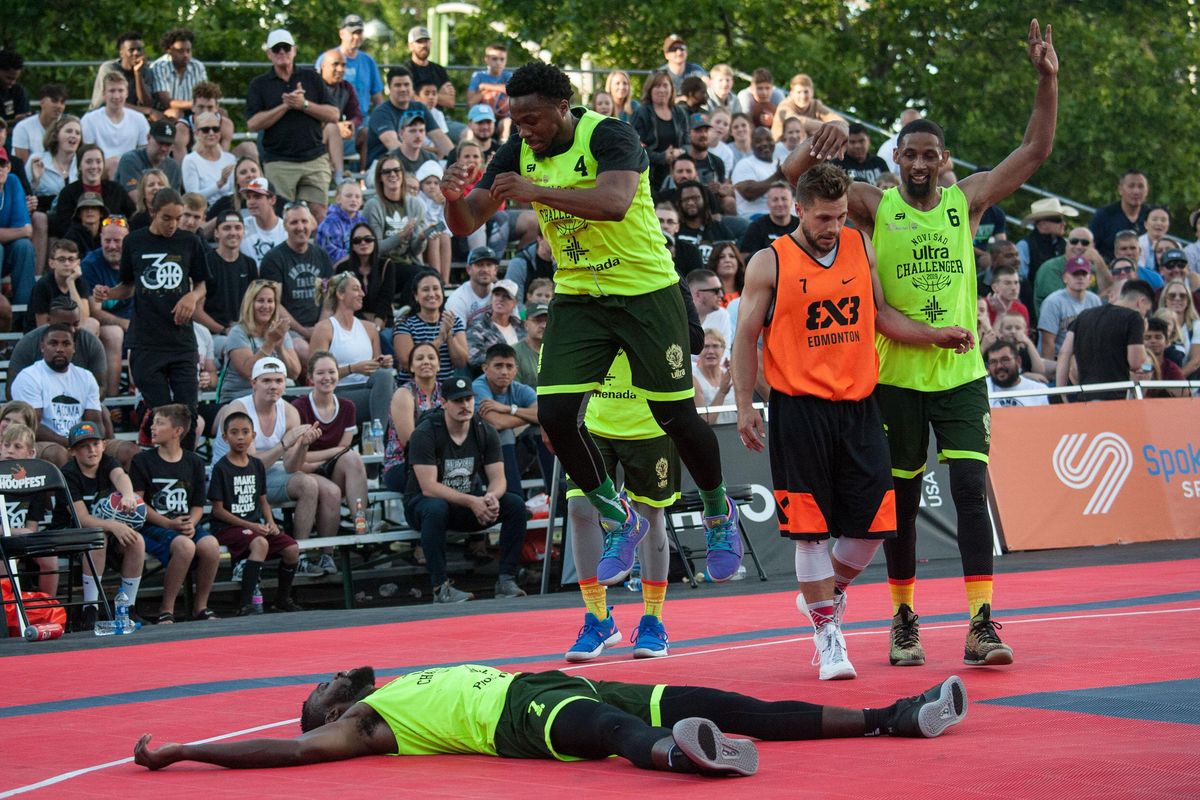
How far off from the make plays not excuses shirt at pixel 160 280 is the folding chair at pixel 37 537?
214 centimetres

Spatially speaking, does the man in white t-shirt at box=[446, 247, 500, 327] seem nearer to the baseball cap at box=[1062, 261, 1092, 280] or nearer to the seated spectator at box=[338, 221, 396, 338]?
the seated spectator at box=[338, 221, 396, 338]

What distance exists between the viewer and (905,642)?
682cm

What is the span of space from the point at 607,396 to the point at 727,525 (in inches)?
47.4

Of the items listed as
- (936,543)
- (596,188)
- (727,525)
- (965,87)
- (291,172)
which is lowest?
(936,543)

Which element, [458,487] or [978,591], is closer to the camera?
[978,591]

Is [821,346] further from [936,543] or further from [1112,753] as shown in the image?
[936,543]

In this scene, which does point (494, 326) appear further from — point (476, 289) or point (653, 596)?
point (653, 596)

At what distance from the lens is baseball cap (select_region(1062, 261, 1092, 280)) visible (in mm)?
16578

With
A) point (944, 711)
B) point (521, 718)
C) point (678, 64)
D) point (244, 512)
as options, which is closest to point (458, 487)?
point (244, 512)

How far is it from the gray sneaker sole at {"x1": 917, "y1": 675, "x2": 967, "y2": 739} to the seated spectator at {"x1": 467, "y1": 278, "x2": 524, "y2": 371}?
29.7 feet

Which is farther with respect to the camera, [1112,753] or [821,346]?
[821,346]

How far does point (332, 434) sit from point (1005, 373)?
5999mm

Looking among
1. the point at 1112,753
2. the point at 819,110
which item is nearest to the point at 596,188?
the point at 1112,753

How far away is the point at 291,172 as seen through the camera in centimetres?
1653
